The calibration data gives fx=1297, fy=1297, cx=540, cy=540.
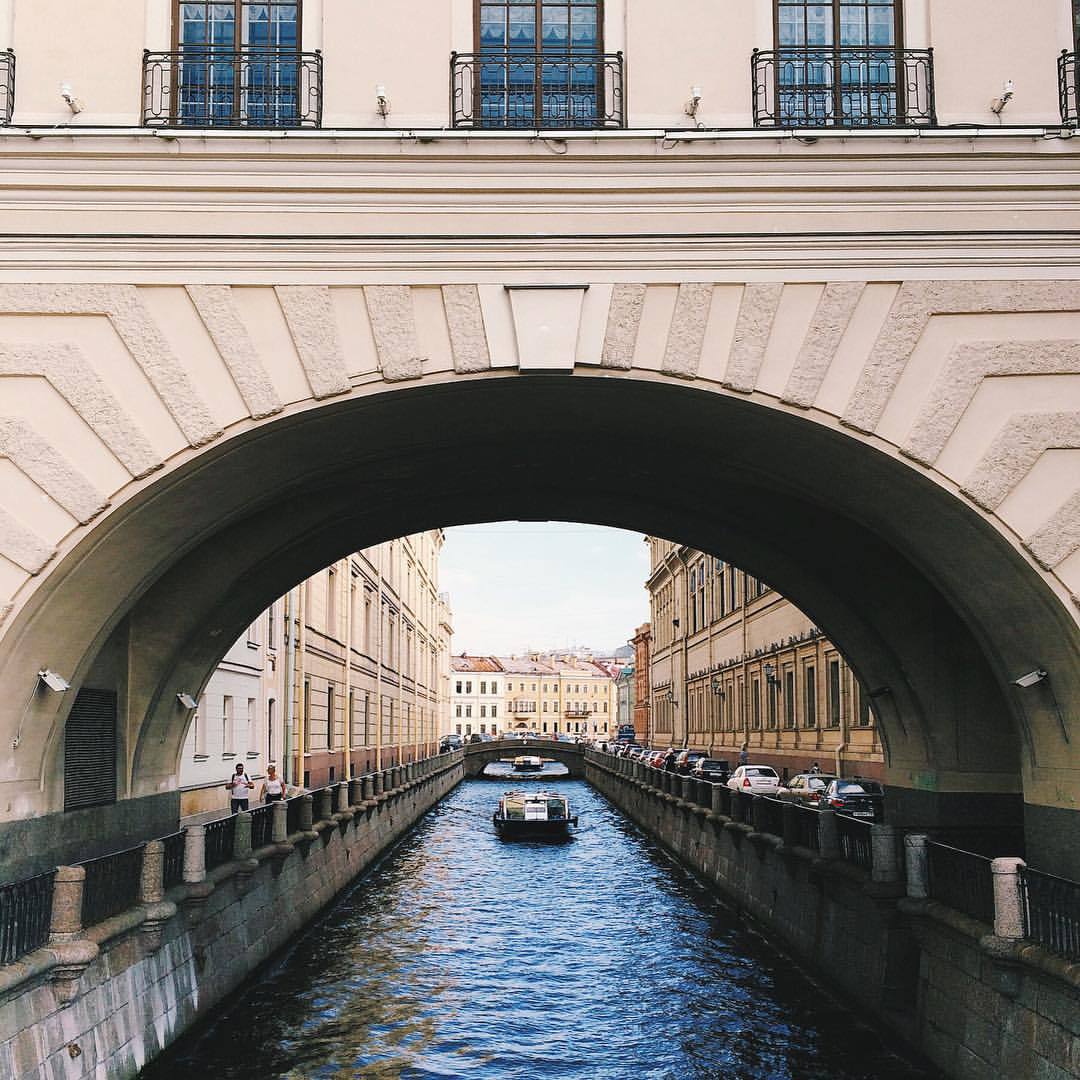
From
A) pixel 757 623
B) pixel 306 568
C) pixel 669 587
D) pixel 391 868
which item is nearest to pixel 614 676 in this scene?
pixel 669 587

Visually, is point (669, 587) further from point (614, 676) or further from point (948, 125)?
point (614, 676)

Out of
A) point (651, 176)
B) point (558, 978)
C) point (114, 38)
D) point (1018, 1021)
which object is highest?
point (114, 38)

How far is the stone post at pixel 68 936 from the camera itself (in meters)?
9.90

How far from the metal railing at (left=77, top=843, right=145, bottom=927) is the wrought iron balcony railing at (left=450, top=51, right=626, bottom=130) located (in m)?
7.13

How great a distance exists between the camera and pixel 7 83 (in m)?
11.1

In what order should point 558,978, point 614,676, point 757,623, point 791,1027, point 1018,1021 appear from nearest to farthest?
1. point 1018,1021
2. point 791,1027
3. point 558,978
4. point 757,623
5. point 614,676

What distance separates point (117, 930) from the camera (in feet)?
36.6

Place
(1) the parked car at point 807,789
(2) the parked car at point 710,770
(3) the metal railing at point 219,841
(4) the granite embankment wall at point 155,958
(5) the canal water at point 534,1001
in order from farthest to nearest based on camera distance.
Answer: (2) the parked car at point 710,770
(1) the parked car at point 807,789
(3) the metal railing at point 219,841
(5) the canal water at point 534,1001
(4) the granite embankment wall at point 155,958

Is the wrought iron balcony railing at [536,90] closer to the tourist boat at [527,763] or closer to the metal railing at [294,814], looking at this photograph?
the metal railing at [294,814]

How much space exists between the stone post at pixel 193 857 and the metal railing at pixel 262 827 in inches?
124

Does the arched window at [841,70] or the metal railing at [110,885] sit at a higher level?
the arched window at [841,70]

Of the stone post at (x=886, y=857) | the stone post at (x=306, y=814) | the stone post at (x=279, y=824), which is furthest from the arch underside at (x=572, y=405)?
→ the stone post at (x=306, y=814)

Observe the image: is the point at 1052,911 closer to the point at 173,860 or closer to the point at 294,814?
the point at 173,860

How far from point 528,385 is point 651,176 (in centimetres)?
204
